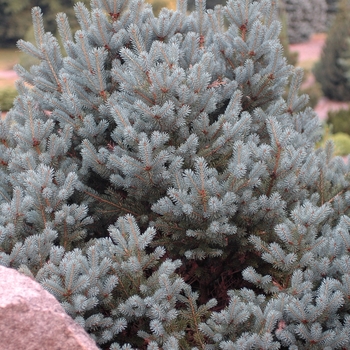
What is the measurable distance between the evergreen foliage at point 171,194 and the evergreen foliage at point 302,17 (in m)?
22.8

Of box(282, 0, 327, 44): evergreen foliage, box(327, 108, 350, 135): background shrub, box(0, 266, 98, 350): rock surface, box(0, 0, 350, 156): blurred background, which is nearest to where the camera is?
box(0, 266, 98, 350): rock surface

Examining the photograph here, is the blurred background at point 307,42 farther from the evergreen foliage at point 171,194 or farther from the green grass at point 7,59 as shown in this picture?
the evergreen foliage at point 171,194

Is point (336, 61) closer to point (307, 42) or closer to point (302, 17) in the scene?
point (302, 17)

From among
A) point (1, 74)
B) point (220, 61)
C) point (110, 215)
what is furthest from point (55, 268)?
point (1, 74)

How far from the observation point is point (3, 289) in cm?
162

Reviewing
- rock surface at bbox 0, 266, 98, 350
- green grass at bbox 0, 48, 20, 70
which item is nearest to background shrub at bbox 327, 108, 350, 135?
rock surface at bbox 0, 266, 98, 350

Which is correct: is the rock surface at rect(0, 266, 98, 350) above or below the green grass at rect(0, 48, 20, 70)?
above

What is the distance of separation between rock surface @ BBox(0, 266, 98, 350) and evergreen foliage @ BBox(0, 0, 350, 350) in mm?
168

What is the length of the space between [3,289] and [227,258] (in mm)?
1186

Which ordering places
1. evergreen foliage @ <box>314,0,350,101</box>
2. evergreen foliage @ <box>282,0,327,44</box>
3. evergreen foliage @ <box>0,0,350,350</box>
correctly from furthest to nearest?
evergreen foliage @ <box>282,0,327,44</box> → evergreen foliage @ <box>314,0,350,101</box> → evergreen foliage @ <box>0,0,350,350</box>

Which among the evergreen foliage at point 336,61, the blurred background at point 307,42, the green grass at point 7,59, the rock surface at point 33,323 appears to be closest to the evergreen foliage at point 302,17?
the blurred background at point 307,42

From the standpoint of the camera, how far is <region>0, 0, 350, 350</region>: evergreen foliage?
1940 millimetres

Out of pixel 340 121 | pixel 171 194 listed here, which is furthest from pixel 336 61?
pixel 171 194

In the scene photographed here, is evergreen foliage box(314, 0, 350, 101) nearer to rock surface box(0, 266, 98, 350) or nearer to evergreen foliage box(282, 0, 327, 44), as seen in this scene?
evergreen foliage box(282, 0, 327, 44)
